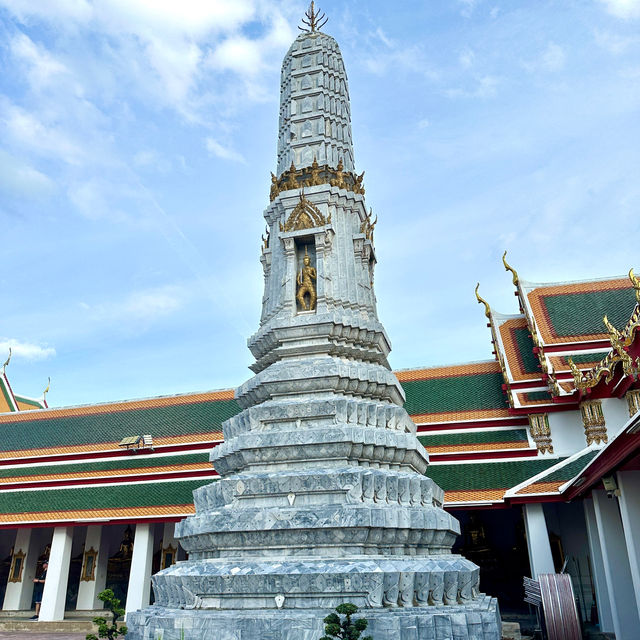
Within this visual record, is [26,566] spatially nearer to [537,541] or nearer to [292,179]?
[537,541]

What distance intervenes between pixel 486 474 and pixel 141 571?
9609 mm

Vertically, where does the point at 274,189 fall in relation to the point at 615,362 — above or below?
above

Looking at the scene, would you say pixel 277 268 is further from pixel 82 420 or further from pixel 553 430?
pixel 82 420

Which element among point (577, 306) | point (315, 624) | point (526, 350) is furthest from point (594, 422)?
point (315, 624)

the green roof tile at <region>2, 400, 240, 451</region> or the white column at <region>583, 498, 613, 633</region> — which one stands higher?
the green roof tile at <region>2, 400, 240, 451</region>

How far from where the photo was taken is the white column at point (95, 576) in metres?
18.4

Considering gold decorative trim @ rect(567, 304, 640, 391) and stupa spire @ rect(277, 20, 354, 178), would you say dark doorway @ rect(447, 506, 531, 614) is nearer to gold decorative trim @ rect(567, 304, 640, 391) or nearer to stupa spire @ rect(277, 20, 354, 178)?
gold decorative trim @ rect(567, 304, 640, 391)

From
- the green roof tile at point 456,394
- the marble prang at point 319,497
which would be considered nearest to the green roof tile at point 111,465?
the green roof tile at point 456,394

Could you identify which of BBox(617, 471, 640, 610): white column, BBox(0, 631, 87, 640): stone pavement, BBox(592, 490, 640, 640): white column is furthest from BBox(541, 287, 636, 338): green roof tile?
BBox(0, 631, 87, 640): stone pavement

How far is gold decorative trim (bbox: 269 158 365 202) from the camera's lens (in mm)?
11469

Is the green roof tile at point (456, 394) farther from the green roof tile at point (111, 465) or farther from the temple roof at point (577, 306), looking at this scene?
the green roof tile at point (111, 465)

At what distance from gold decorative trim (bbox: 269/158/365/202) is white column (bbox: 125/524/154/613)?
10519 mm

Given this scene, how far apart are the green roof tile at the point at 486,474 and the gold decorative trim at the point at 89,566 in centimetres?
1115

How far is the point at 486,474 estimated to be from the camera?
48.5 feet
